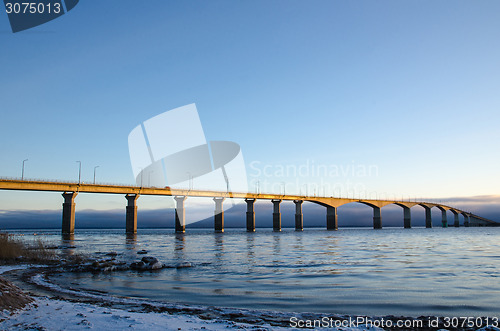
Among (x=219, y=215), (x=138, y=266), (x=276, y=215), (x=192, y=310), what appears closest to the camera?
(x=192, y=310)

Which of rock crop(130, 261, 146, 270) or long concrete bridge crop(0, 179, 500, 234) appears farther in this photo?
long concrete bridge crop(0, 179, 500, 234)

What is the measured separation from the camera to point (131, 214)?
10600 centimetres

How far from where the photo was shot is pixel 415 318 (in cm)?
1014

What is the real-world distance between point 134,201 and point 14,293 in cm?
10121

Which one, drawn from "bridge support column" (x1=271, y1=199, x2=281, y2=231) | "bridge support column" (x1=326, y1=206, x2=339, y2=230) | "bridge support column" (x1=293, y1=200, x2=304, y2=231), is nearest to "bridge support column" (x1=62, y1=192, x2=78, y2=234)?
"bridge support column" (x1=271, y1=199, x2=281, y2=231)

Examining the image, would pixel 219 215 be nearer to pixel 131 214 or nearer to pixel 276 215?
pixel 276 215

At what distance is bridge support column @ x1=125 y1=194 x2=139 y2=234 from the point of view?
105 m

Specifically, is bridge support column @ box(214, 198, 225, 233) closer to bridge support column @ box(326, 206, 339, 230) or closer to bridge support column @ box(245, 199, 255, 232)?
bridge support column @ box(245, 199, 255, 232)

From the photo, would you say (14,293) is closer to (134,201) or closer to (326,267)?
(326,267)

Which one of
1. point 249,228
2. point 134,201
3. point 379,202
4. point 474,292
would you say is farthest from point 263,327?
point 379,202

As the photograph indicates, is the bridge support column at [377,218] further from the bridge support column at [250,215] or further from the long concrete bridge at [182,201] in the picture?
the bridge support column at [250,215]

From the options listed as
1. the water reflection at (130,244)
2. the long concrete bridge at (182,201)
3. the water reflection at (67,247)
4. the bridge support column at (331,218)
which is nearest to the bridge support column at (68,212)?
the long concrete bridge at (182,201)

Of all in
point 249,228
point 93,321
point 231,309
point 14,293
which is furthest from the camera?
point 249,228

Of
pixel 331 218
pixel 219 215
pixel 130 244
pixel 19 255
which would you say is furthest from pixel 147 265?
pixel 331 218
